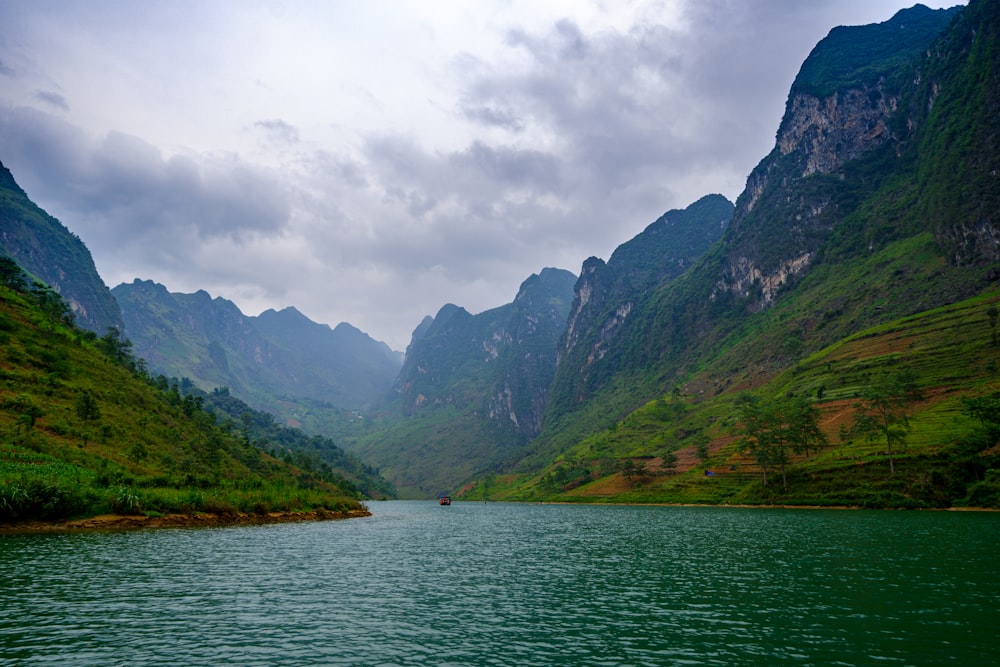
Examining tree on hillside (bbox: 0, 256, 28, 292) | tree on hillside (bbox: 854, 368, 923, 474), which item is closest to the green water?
tree on hillside (bbox: 854, 368, 923, 474)

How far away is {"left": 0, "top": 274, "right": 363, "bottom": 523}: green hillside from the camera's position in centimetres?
6269

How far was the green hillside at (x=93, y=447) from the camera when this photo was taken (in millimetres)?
62688

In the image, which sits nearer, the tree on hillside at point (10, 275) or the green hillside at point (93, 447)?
the green hillside at point (93, 447)

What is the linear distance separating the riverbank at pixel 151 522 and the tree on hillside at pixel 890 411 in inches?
4908

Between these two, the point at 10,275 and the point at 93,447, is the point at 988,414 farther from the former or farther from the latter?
the point at 10,275

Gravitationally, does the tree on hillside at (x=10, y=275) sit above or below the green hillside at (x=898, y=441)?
above

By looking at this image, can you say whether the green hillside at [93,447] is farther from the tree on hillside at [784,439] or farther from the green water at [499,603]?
the tree on hillside at [784,439]

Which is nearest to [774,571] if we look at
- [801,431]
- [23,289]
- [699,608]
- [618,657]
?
[699,608]

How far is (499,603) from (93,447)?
272 ft

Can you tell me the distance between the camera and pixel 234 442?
16138 centimetres

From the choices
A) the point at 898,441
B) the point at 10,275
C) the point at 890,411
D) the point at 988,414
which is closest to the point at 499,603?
the point at 898,441

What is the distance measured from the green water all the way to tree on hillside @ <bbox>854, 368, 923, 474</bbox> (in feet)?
215

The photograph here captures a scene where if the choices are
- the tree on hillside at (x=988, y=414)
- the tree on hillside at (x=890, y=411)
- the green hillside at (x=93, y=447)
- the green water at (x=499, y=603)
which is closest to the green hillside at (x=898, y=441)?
the tree on hillside at (x=988, y=414)

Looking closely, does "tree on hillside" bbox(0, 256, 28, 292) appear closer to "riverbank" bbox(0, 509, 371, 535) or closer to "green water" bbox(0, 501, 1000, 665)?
"riverbank" bbox(0, 509, 371, 535)
